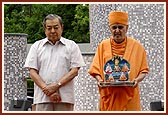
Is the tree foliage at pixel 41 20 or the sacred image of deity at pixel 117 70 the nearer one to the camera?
the sacred image of deity at pixel 117 70

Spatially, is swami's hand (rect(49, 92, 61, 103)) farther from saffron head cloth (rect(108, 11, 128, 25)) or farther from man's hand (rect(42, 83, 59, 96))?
saffron head cloth (rect(108, 11, 128, 25))

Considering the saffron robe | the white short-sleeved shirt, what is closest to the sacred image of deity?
the saffron robe

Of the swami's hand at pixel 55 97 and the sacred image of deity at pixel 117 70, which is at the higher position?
the sacred image of deity at pixel 117 70

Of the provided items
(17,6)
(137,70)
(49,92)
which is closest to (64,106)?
(49,92)

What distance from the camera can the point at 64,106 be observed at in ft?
14.1

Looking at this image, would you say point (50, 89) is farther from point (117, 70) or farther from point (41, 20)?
point (41, 20)

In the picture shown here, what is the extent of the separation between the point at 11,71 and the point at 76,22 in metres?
12.8

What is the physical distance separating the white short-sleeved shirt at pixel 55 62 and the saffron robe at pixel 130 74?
6.2 inches

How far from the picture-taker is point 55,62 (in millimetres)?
4285

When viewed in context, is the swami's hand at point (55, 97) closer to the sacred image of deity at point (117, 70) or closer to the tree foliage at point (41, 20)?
the sacred image of deity at point (117, 70)

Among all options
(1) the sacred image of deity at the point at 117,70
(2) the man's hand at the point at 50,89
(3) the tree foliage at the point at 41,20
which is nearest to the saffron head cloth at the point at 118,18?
(1) the sacred image of deity at the point at 117,70

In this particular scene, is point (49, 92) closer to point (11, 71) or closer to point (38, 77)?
point (38, 77)

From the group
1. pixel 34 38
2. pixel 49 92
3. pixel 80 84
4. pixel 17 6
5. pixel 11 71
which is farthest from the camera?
pixel 17 6

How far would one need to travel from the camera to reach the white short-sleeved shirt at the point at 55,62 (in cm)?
428
